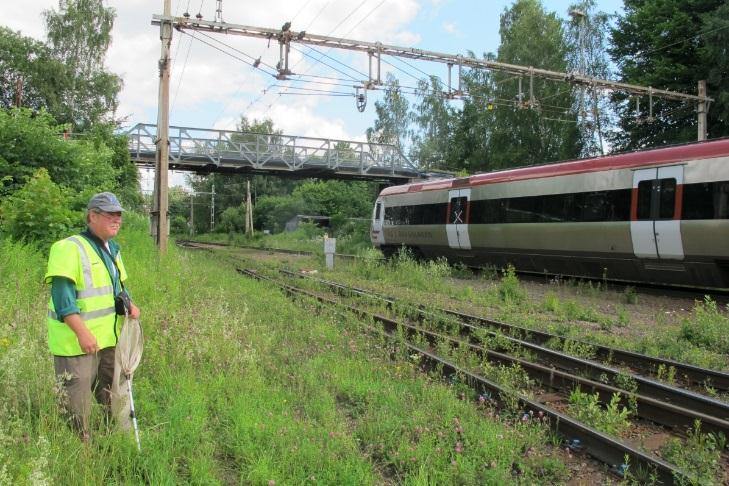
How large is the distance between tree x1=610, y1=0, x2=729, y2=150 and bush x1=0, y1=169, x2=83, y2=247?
20.4 meters

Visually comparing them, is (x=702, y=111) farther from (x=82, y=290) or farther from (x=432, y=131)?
(x=432, y=131)

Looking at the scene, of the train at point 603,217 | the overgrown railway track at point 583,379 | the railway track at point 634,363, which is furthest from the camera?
the train at point 603,217

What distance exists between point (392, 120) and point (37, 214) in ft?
155

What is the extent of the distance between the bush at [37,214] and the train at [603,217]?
10.7 metres

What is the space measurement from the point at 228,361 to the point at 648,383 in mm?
4336

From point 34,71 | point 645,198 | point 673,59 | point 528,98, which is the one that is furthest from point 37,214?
point 528,98

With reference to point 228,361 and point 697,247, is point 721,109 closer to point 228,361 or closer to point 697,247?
point 697,247

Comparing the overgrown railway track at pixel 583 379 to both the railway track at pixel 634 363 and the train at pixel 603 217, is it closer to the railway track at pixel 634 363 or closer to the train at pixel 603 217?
the railway track at pixel 634 363

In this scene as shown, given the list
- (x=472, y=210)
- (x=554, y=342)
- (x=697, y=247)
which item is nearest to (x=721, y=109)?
Result: (x=472, y=210)

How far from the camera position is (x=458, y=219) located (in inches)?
677

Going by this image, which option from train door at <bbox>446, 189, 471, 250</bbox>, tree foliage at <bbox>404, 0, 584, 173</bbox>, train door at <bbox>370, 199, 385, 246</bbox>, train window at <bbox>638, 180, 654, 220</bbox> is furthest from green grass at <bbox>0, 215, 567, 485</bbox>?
tree foliage at <bbox>404, 0, 584, 173</bbox>

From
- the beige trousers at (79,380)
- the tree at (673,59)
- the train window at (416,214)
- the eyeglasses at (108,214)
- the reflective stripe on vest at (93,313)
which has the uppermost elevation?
the tree at (673,59)

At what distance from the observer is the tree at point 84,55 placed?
3606 cm

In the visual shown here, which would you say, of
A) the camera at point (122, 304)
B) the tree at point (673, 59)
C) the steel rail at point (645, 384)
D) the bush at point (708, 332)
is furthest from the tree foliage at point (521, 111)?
the camera at point (122, 304)
